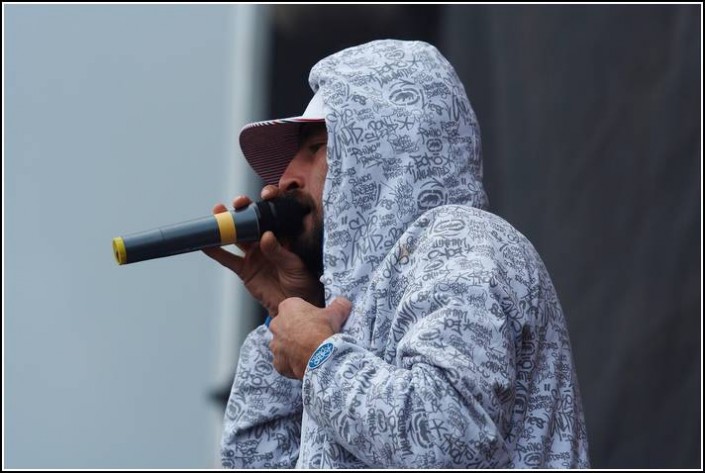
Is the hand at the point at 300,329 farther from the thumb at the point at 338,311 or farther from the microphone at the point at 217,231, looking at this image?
the microphone at the point at 217,231

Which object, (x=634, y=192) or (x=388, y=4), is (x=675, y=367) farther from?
(x=388, y=4)

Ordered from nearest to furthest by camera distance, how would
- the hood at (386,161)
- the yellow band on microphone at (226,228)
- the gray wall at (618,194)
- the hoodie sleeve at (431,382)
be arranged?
the hoodie sleeve at (431,382), the hood at (386,161), the yellow band on microphone at (226,228), the gray wall at (618,194)

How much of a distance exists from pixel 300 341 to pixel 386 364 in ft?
0.58

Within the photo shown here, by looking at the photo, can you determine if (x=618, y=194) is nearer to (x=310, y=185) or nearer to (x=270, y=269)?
Answer: (x=270, y=269)

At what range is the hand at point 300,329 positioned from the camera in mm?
2266

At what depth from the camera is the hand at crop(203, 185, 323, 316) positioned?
8.50 feet

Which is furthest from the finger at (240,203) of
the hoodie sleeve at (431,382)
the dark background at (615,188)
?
the dark background at (615,188)

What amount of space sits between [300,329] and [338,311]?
0.28 ft

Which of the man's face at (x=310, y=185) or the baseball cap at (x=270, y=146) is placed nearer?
the man's face at (x=310, y=185)

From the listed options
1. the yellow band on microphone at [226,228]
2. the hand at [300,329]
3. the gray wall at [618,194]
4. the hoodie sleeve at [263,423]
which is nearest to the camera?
the hand at [300,329]

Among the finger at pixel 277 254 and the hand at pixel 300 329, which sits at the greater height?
the finger at pixel 277 254

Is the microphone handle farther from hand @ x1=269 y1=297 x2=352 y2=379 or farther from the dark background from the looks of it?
the dark background

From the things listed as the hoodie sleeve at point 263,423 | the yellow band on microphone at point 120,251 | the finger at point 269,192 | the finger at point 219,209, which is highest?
the finger at point 269,192

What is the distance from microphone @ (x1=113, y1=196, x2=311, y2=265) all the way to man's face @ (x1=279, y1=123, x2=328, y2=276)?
2cm
